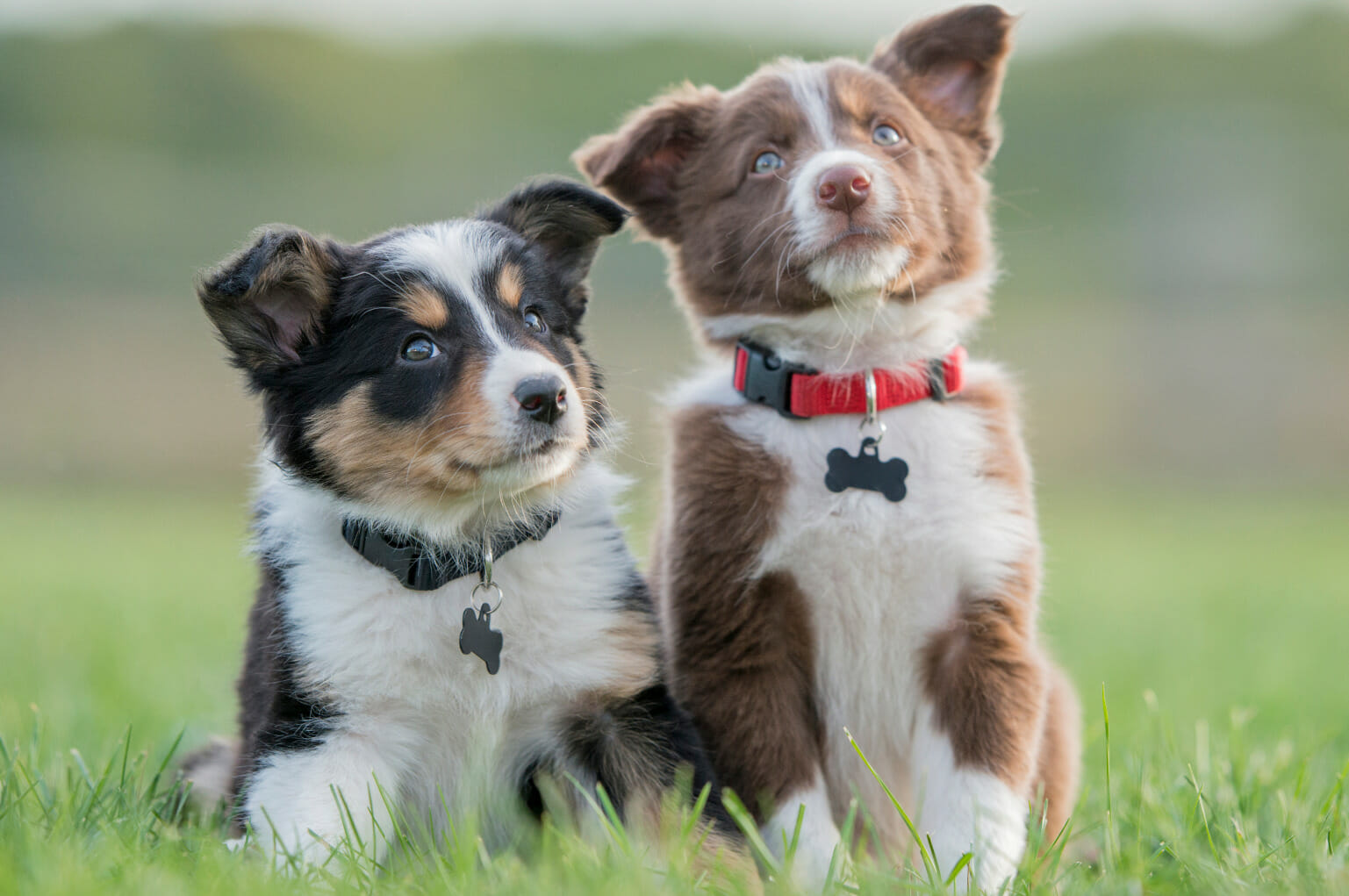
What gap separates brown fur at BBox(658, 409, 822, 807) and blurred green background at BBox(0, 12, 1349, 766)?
20.4 ft

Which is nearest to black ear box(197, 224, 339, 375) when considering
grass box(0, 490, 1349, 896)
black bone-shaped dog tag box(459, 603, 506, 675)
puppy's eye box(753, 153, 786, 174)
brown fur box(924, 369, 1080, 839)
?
grass box(0, 490, 1349, 896)

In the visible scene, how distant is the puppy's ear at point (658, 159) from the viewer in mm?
3801

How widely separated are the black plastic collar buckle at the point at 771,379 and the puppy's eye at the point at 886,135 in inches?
25.8

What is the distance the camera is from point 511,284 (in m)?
3.28

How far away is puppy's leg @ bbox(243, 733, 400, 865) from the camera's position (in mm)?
2756

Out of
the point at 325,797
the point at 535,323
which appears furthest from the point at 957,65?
the point at 325,797

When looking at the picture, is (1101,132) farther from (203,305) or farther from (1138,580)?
(203,305)

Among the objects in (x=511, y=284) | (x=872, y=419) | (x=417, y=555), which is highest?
(x=511, y=284)

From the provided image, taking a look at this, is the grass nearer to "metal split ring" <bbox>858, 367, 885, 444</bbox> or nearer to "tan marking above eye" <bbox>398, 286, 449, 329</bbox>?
"metal split ring" <bbox>858, 367, 885, 444</bbox>

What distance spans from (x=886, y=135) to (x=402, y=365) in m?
1.47

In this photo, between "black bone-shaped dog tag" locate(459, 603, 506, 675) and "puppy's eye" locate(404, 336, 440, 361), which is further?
"puppy's eye" locate(404, 336, 440, 361)

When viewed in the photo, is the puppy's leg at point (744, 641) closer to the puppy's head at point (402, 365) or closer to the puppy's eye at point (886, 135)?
the puppy's head at point (402, 365)

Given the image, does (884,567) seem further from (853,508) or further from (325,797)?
(325,797)

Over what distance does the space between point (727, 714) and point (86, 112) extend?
17.7 metres
